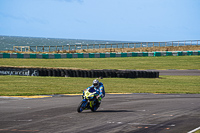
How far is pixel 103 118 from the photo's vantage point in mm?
12734

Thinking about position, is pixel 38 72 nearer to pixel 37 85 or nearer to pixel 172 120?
pixel 37 85

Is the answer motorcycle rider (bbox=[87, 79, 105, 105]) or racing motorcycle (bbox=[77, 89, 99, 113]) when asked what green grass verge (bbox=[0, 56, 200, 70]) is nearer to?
motorcycle rider (bbox=[87, 79, 105, 105])

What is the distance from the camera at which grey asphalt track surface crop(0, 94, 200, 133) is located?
34.9ft

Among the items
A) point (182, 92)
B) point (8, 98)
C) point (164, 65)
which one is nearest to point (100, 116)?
point (8, 98)

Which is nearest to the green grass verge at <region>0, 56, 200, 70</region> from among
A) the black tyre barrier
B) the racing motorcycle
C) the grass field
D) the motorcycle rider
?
the grass field

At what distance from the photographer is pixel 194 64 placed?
47406mm

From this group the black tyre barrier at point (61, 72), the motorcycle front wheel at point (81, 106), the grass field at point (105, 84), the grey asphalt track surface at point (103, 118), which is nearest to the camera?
the grey asphalt track surface at point (103, 118)

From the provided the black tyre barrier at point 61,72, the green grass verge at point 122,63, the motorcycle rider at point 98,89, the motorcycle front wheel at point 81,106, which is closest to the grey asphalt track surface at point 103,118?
the motorcycle front wheel at point 81,106

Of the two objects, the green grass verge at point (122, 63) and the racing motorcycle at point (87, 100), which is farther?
the green grass verge at point (122, 63)

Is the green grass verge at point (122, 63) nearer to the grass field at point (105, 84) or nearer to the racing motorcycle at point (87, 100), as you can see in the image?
the grass field at point (105, 84)

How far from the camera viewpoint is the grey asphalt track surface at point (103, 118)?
10633mm

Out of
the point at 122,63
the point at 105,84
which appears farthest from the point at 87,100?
the point at 122,63

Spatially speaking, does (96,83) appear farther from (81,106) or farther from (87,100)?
(81,106)

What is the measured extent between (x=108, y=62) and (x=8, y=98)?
2971 cm
